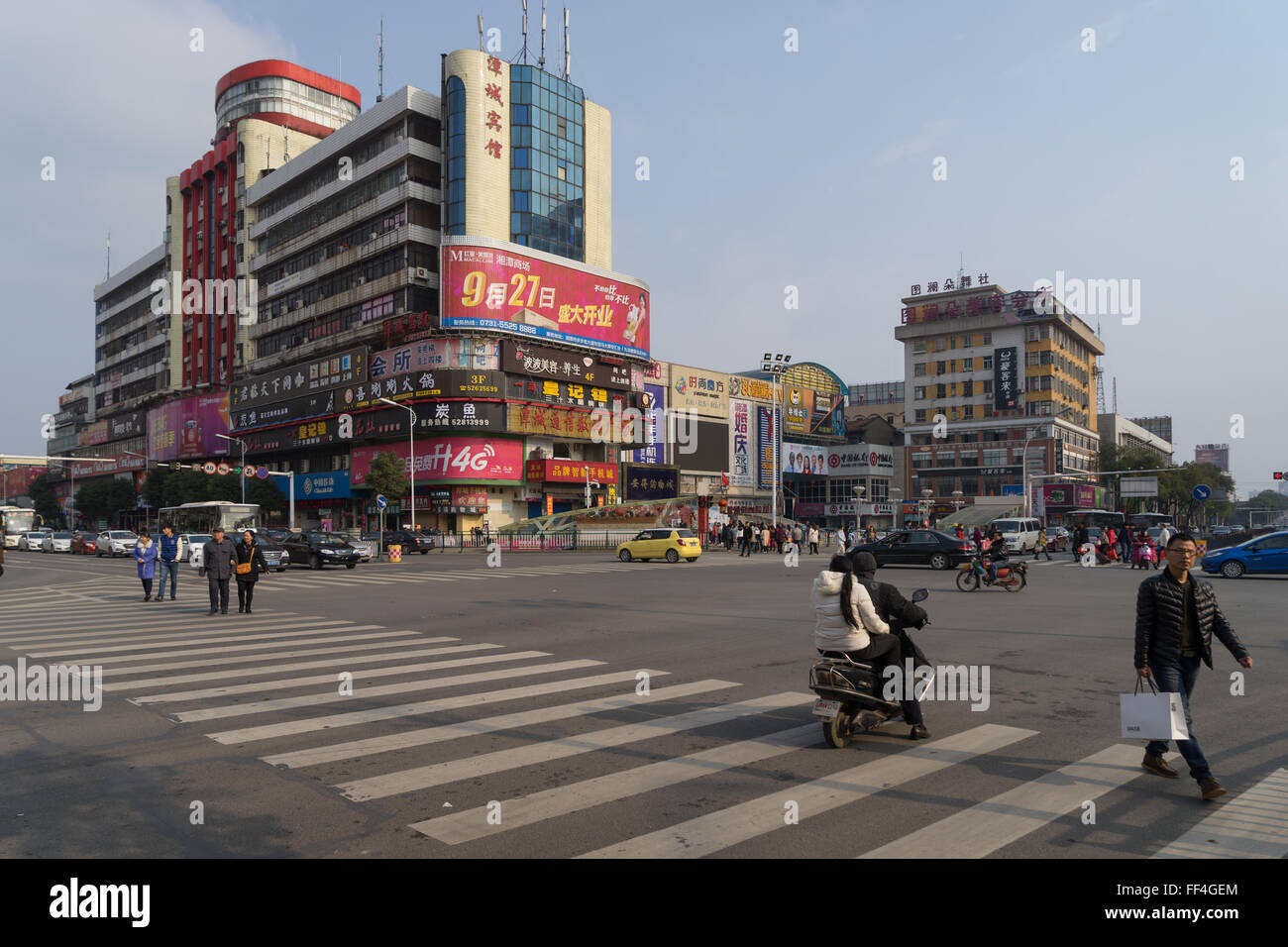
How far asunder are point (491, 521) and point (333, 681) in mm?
48112

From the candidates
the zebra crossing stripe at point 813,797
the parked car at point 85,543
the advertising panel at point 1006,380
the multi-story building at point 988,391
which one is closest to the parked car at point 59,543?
the parked car at point 85,543

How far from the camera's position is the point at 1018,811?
5145 millimetres

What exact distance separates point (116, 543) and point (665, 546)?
105 feet

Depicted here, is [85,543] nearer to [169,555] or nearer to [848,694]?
[169,555]

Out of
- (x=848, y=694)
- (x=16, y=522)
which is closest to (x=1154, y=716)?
(x=848, y=694)

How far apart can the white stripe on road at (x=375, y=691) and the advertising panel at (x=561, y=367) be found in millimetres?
48051

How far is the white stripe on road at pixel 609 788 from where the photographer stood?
4.91 m

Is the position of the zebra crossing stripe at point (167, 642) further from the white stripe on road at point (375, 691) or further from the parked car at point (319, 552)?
the parked car at point (319, 552)

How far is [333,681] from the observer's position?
30.9 feet

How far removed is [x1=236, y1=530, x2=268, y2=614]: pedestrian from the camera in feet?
53.7

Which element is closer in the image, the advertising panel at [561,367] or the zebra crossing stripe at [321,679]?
the zebra crossing stripe at [321,679]

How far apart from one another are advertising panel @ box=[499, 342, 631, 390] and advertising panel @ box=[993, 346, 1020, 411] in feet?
147

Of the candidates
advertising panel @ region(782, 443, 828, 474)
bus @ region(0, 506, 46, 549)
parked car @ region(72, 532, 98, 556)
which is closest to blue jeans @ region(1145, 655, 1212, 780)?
parked car @ region(72, 532, 98, 556)
